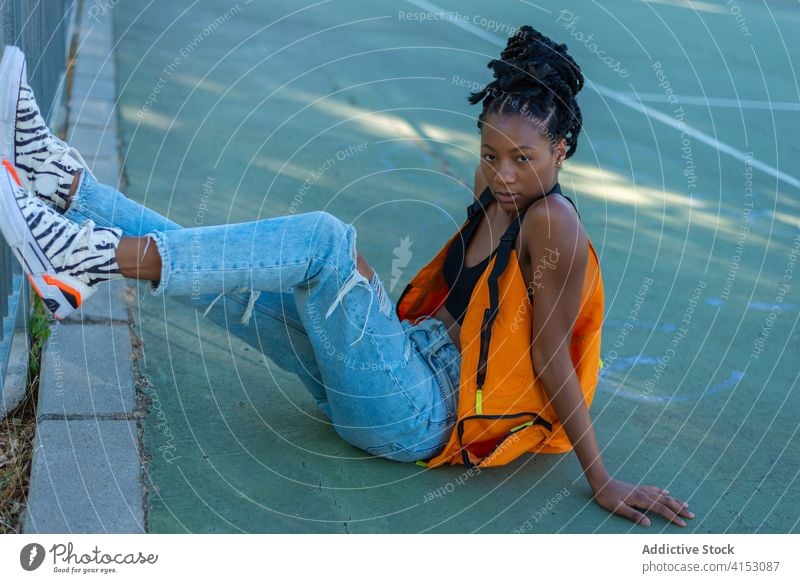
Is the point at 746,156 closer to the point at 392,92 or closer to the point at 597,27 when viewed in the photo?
the point at 392,92

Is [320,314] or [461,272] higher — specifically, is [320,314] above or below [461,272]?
below

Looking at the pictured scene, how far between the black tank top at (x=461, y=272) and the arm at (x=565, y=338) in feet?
0.79

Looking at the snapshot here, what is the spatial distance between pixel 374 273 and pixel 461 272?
28 cm

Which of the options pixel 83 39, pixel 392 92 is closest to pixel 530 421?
pixel 392 92

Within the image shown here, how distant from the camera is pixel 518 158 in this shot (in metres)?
2.57

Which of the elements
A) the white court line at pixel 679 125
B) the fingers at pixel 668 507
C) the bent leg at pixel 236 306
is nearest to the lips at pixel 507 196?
the bent leg at pixel 236 306

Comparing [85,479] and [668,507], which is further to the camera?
[668,507]

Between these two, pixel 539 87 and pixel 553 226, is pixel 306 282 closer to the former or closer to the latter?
pixel 553 226

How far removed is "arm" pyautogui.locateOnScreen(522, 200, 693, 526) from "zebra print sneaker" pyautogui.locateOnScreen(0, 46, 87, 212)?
119 cm

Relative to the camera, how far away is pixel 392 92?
624 centimetres

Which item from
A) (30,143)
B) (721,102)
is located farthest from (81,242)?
(721,102)

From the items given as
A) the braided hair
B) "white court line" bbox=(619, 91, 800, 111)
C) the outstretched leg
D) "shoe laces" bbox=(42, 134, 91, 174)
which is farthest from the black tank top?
"white court line" bbox=(619, 91, 800, 111)

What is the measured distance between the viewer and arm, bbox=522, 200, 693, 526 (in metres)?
2.50

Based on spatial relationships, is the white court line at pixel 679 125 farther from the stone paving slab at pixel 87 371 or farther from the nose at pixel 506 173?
the stone paving slab at pixel 87 371
